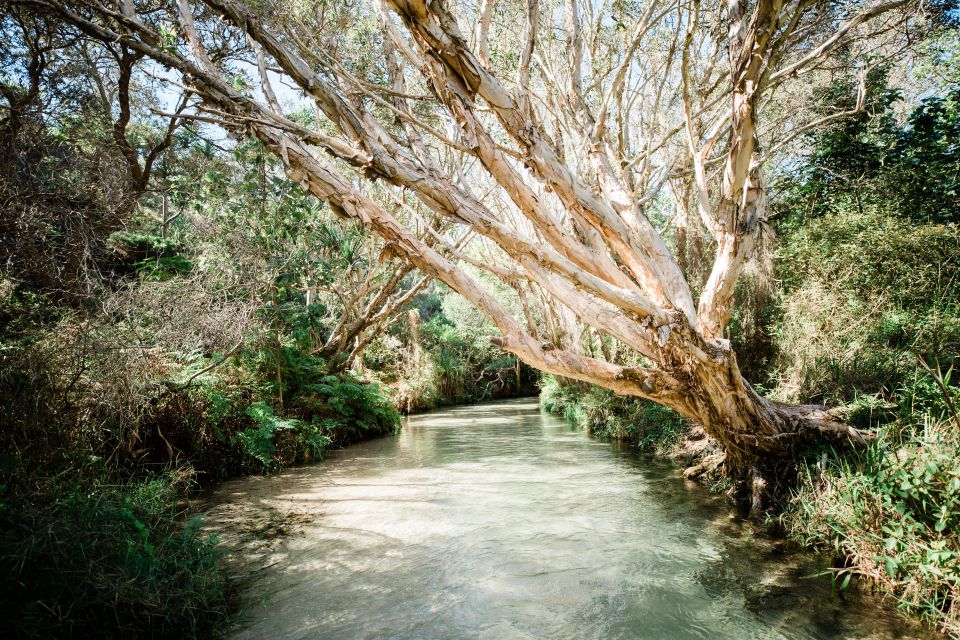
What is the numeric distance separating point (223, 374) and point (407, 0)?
6.28 metres

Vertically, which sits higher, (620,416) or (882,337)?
(882,337)

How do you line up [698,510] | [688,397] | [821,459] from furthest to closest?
[698,510] < [688,397] < [821,459]

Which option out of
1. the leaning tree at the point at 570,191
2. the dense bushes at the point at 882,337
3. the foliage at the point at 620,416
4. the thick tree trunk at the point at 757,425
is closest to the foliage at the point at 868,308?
the dense bushes at the point at 882,337

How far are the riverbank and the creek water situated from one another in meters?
0.20

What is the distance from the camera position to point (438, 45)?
4.12 meters

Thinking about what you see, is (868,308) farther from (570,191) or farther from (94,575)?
(94,575)

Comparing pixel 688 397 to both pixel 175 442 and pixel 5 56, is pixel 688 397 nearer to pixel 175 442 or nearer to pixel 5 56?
pixel 175 442

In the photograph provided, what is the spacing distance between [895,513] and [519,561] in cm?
299

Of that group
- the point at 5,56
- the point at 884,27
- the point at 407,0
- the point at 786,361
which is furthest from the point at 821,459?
the point at 5,56

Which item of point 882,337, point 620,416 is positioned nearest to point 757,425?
point 882,337

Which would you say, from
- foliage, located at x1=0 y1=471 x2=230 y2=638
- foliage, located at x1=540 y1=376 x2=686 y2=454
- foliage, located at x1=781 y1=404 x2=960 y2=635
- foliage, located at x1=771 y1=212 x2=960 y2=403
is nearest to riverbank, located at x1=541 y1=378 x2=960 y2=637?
foliage, located at x1=781 y1=404 x2=960 y2=635

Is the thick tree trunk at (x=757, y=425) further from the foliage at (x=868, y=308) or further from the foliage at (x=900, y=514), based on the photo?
the foliage at (x=868, y=308)

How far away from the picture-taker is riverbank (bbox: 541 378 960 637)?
2.94 m

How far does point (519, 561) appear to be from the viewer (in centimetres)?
423
